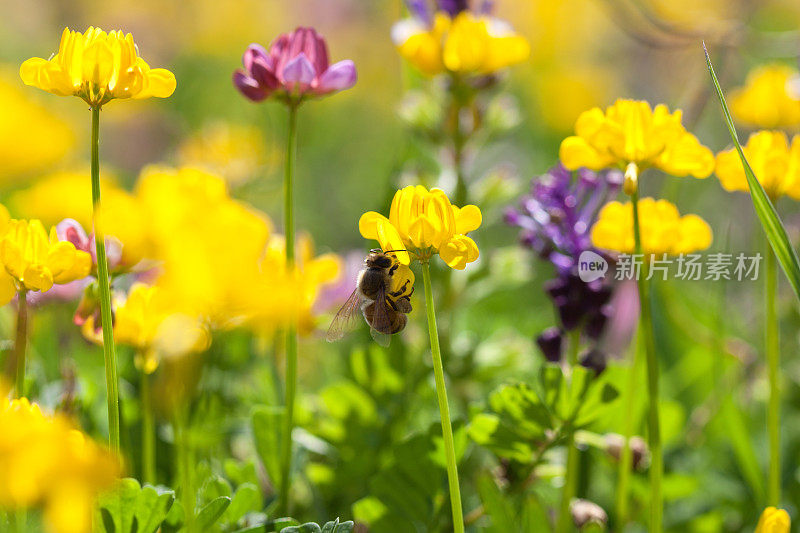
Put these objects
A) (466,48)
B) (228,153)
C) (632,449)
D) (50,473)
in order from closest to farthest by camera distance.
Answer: (50,473) < (632,449) < (466,48) < (228,153)

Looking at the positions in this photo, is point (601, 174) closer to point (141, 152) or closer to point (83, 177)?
point (83, 177)

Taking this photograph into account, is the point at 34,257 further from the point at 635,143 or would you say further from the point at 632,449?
the point at 632,449

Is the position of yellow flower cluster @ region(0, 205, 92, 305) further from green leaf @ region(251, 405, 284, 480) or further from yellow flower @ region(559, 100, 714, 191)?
yellow flower @ region(559, 100, 714, 191)

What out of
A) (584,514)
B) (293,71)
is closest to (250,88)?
(293,71)

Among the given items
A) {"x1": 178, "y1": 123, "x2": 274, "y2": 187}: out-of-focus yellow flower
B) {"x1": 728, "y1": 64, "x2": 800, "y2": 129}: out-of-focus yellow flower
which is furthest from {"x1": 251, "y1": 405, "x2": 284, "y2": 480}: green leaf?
{"x1": 178, "y1": 123, "x2": 274, "y2": 187}: out-of-focus yellow flower

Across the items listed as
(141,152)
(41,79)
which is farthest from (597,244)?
(141,152)

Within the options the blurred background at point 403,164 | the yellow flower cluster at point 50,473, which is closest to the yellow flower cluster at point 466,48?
the blurred background at point 403,164

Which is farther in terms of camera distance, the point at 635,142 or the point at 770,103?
the point at 770,103
